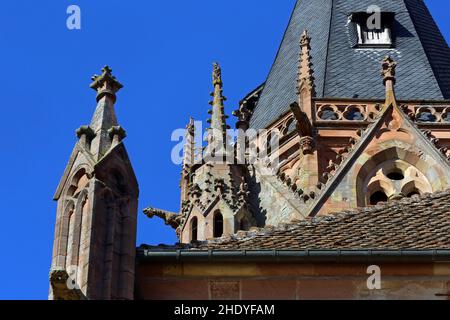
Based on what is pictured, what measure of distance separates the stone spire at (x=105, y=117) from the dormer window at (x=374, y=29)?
72.6ft

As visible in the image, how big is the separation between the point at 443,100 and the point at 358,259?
69.3 ft

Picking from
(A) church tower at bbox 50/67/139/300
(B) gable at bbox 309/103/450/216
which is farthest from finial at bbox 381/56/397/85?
(A) church tower at bbox 50/67/139/300

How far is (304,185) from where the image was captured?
108 feet

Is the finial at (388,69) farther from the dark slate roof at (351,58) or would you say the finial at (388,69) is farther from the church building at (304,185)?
the dark slate roof at (351,58)

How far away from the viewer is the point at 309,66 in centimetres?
3556

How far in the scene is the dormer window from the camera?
125 ft

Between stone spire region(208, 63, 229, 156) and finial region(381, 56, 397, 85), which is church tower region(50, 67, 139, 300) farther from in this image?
finial region(381, 56, 397, 85)

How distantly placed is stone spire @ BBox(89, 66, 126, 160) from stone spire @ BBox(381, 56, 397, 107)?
1747 cm

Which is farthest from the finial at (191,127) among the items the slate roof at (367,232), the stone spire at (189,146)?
the slate roof at (367,232)

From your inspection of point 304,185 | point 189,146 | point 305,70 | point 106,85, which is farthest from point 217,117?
point 106,85

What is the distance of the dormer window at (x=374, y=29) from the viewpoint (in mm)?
38156
